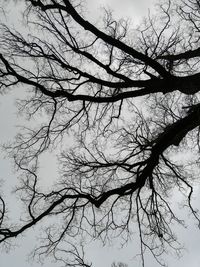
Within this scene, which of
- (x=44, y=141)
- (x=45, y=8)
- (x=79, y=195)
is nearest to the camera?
(x=45, y=8)

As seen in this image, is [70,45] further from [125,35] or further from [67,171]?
[67,171]

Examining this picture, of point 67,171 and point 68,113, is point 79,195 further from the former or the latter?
point 68,113

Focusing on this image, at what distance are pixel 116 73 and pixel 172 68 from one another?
2569mm

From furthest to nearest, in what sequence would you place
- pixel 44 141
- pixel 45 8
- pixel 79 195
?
pixel 44 141
pixel 79 195
pixel 45 8

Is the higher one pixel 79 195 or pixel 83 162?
pixel 83 162

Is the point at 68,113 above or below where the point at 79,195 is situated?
above

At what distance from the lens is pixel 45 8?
34.6 ft

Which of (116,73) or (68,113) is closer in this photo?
(116,73)

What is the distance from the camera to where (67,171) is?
12.5 meters

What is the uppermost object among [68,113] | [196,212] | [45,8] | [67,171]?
[45,8]

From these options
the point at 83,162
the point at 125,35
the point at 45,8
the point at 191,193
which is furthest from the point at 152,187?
the point at 45,8

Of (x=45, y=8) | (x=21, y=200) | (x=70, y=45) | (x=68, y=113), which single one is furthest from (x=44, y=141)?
(x=45, y=8)

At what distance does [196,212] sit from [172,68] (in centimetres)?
470

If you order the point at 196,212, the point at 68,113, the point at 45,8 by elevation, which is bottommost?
the point at 196,212
